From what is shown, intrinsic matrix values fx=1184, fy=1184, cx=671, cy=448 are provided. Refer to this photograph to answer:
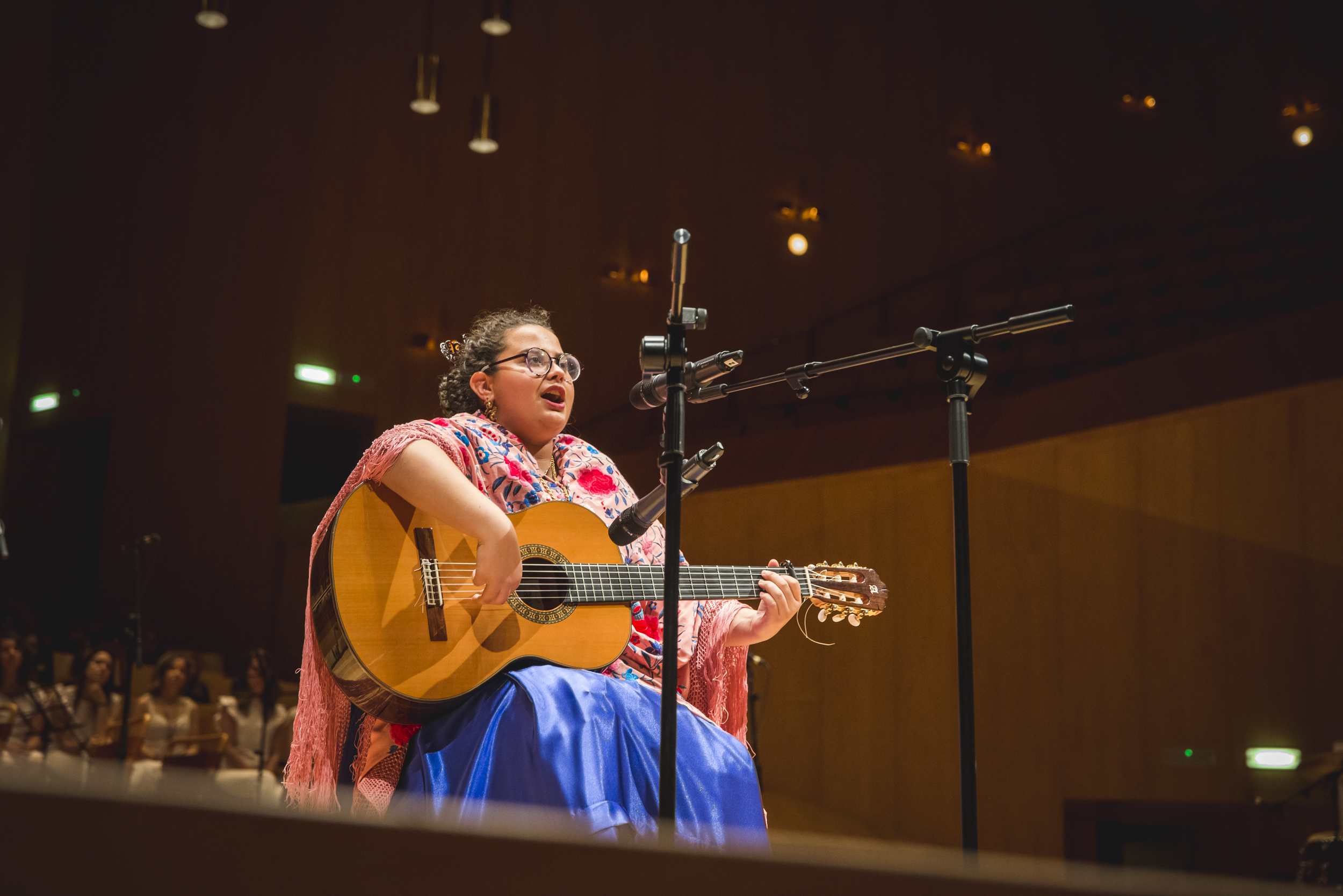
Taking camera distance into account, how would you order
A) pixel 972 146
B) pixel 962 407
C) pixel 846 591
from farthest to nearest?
pixel 972 146
pixel 846 591
pixel 962 407

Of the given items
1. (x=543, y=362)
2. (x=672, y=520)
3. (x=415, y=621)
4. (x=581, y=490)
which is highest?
(x=543, y=362)

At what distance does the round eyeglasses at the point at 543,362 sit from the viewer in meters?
2.41

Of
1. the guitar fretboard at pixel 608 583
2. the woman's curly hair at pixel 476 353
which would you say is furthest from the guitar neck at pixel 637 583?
the woman's curly hair at pixel 476 353

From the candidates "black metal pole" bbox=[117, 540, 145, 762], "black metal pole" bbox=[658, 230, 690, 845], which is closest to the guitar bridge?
"black metal pole" bbox=[658, 230, 690, 845]

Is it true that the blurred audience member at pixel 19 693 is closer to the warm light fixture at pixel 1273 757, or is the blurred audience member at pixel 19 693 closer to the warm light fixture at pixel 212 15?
the warm light fixture at pixel 212 15

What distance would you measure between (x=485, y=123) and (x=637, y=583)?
557 cm

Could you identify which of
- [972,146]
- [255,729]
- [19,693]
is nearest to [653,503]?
[255,729]

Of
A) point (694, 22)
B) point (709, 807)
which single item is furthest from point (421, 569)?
point (694, 22)

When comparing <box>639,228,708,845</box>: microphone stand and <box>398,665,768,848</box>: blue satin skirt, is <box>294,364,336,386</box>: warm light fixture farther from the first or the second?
<box>639,228,708,845</box>: microphone stand

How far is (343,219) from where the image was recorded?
7.94m

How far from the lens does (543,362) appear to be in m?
2.41

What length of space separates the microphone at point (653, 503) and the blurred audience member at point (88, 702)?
465 centimetres

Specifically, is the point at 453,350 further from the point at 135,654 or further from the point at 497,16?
the point at 497,16

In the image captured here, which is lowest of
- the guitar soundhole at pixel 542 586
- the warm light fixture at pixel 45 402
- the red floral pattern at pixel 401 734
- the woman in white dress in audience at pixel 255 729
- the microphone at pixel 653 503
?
the woman in white dress in audience at pixel 255 729
